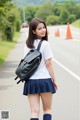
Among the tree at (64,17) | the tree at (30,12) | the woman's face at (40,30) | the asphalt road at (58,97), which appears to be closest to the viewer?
the woman's face at (40,30)

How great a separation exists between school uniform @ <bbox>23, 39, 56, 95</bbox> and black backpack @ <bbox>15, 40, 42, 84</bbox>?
0.06 m

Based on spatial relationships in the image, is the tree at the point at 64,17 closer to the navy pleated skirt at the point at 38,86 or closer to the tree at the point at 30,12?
the tree at the point at 30,12

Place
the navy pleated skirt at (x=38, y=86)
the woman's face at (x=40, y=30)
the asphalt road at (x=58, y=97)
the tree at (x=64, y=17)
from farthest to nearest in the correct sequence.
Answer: the tree at (x=64, y=17) < the asphalt road at (x=58, y=97) < the woman's face at (x=40, y=30) < the navy pleated skirt at (x=38, y=86)

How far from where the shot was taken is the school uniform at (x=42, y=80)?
6.79 metres

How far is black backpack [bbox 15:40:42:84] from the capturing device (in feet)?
22.3

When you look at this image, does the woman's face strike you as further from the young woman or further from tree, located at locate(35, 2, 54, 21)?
tree, located at locate(35, 2, 54, 21)

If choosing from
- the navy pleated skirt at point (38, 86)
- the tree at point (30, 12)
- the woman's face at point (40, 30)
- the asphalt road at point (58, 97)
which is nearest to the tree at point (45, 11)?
the tree at point (30, 12)

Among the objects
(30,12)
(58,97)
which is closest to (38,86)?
(58,97)

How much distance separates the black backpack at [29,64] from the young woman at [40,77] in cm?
5

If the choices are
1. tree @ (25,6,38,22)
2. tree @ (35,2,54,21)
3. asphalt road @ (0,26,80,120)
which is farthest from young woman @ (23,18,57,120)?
tree @ (25,6,38,22)

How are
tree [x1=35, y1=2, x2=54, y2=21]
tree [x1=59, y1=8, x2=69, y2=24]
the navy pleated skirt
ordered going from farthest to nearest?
1. tree [x1=35, y1=2, x2=54, y2=21]
2. tree [x1=59, y1=8, x2=69, y2=24]
3. the navy pleated skirt

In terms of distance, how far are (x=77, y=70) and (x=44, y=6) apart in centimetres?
13005

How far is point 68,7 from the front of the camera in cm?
13300

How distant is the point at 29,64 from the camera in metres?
6.86
